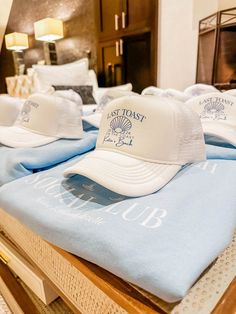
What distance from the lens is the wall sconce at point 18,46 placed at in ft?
8.59

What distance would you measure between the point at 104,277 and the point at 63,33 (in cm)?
271

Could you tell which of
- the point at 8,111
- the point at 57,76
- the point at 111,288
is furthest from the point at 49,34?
the point at 111,288

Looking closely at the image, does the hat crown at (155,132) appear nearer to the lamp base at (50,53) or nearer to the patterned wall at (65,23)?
the patterned wall at (65,23)

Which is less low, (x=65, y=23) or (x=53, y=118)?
(x=65, y=23)

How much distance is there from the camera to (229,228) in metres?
0.29

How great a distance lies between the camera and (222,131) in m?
0.54

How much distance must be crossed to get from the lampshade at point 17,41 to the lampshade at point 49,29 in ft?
1.32

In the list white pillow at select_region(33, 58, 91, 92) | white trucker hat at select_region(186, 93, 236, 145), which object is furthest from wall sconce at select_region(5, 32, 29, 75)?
white trucker hat at select_region(186, 93, 236, 145)

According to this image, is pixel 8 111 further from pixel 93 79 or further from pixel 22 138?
pixel 93 79

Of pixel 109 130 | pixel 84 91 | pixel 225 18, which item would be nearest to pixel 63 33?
pixel 84 91

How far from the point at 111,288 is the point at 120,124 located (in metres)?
0.29

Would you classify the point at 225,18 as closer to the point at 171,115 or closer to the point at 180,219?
the point at 171,115

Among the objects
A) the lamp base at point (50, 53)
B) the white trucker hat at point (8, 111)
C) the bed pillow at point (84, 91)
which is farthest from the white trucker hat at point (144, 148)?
the lamp base at point (50, 53)

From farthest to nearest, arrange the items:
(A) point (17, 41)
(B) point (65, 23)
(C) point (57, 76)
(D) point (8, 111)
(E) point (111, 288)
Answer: (A) point (17, 41), (B) point (65, 23), (C) point (57, 76), (D) point (8, 111), (E) point (111, 288)
